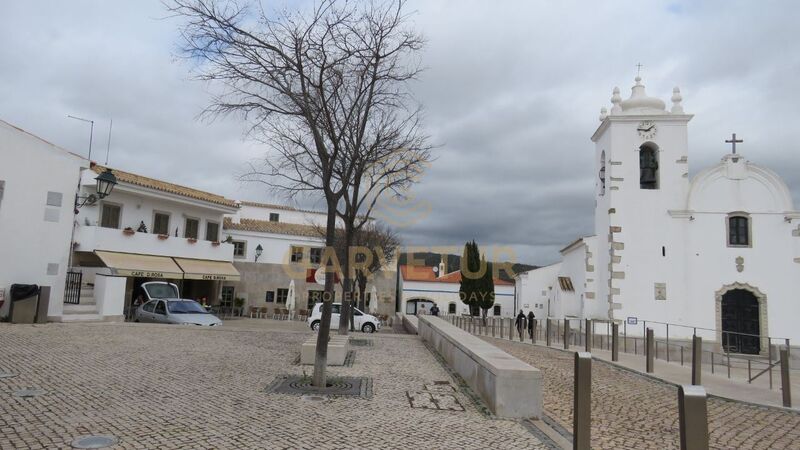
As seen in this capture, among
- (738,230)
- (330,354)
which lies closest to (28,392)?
(330,354)

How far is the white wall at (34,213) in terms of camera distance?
15047mm

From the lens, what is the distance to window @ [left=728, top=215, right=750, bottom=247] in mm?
23922

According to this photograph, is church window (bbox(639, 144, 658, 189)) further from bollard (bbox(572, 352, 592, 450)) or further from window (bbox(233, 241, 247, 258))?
window (bbox(233, 241, 247, 258))

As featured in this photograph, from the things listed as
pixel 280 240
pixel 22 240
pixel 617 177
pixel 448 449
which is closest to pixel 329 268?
pixel 448 449

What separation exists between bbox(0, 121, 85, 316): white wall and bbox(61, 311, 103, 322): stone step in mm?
254

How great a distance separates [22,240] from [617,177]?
23070mm

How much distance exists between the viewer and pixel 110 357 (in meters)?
9.79

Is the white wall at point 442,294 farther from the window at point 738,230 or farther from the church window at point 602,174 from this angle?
the window at point 738,230

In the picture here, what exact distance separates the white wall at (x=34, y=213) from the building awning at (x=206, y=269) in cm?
1136

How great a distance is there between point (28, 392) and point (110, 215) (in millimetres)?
21627

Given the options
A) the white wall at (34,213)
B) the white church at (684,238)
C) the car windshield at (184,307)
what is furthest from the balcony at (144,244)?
the white church at (684,238)

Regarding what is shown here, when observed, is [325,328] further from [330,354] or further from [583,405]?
[583,405]

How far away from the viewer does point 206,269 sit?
95.5 ft

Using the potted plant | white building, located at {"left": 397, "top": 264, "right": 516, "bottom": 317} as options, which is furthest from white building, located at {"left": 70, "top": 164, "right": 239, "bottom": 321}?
white building, located at {"left": 397, "top": 264, "right": 516, "bottom": 317}
